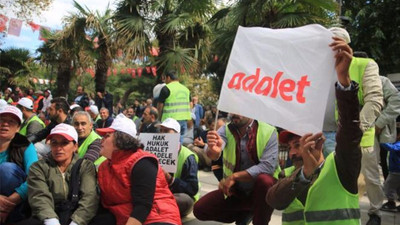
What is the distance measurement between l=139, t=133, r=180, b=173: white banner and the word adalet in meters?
1.66

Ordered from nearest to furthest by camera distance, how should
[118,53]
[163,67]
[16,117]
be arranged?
[16,117] → [163,67] → [118,53]

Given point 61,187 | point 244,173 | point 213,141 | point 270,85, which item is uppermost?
point 270,85

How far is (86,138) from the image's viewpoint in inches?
162

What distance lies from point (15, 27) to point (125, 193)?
722 inches

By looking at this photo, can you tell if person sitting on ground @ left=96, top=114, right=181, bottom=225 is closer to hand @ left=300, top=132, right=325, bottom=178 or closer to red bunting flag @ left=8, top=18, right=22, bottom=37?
hand @ left=300, top=132, right=325, bottom=178

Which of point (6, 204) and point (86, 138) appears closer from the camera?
point (6, 204)

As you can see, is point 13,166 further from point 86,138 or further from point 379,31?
point 379,31

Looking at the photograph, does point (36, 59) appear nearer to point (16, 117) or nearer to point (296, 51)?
point (16, 117)

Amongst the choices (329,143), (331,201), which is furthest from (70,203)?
(329,143)

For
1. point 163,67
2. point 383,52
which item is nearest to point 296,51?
point 163,67

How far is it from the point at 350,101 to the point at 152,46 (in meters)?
8.43

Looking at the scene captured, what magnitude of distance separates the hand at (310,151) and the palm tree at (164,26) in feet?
24.0

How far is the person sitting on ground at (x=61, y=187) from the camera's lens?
2787 millimetres

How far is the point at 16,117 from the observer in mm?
Answer: 3385
